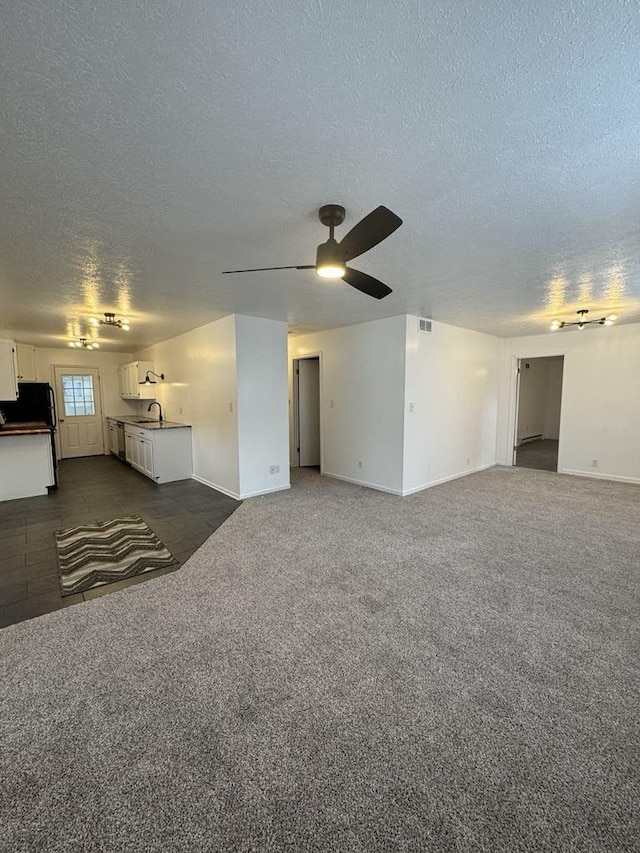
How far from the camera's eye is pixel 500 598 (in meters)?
2.57

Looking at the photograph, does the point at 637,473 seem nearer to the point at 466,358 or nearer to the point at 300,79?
the point at 466,358

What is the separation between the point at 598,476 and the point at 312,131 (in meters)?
6.87

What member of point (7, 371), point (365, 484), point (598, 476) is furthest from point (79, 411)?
point (598, 476)

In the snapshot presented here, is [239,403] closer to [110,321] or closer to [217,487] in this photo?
[217,487]

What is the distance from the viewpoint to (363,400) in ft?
17.7

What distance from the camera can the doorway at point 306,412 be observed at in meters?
6.72

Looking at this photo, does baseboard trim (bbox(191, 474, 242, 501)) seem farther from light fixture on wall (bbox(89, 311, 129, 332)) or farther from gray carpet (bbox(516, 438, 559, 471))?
gray carpet (bbox(516, 438, 559, 471))

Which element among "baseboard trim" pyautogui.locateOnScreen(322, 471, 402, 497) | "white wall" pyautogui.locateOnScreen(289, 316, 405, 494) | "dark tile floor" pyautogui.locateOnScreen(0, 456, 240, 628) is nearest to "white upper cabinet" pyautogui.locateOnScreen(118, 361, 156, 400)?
"dark tile floor" pyautogui.locateOnScreen(0, 456, 240, 628)

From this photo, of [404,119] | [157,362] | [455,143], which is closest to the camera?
[404,119]

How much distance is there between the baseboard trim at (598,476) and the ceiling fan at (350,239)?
5986mm

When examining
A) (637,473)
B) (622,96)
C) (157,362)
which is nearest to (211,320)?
(157,362)

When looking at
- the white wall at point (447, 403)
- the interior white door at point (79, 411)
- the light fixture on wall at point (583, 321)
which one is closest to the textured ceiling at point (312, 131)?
the light fixture on wall at point (583, 321)

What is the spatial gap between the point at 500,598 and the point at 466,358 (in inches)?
170

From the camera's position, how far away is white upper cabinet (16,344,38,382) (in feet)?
21.9
